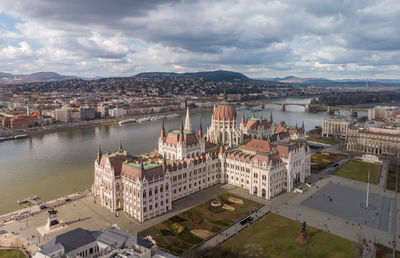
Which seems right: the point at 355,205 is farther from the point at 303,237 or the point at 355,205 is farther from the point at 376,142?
the point at 376,142

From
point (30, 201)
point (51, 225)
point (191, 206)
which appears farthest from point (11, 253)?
point (191, 206)

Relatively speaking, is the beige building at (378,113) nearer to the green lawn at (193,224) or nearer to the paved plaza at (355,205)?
the paved plaza at (355,205)

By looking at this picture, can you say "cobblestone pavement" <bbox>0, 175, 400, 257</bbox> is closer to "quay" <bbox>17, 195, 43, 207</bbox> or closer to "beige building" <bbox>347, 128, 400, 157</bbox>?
"quay" <bbox>17, 195, 43, 207</bbox>

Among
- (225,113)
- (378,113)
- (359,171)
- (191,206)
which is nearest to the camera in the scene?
(191,206)

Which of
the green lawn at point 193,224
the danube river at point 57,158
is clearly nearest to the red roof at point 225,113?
the green lawn at point 193,224

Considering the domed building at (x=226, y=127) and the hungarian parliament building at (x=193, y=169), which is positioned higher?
the domed building at (x=226, y=127)

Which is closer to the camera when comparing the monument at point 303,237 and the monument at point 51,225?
the monument at point 303,237
